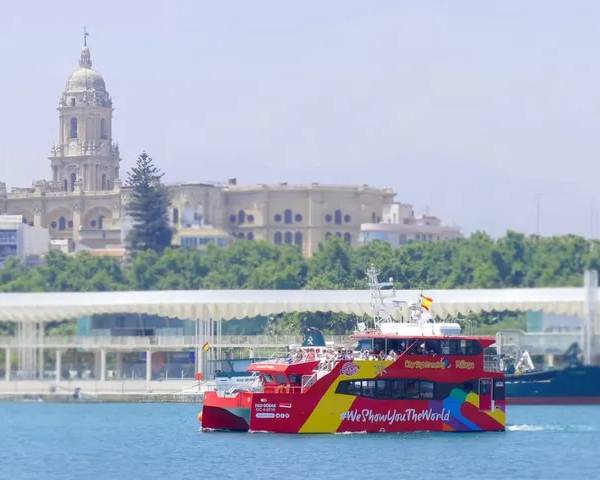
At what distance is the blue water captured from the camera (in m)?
69.6

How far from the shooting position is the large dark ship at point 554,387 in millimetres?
112375

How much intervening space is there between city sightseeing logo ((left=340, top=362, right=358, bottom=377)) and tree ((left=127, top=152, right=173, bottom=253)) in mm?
118438

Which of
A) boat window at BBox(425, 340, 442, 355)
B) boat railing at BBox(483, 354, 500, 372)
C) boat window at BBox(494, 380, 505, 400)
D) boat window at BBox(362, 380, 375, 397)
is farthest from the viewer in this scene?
boat window at BBox(494, 380, 505, 400)

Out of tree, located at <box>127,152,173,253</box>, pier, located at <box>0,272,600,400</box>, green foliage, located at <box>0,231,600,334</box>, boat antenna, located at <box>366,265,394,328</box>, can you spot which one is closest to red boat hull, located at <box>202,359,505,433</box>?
boat antenna, located at <box>366,265,394,328</box>

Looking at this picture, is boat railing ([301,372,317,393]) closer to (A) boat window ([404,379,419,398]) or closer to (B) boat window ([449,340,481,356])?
(A) boat window ([404,379,419,398])

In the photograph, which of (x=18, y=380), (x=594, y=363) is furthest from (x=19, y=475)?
(x=18, y=380)

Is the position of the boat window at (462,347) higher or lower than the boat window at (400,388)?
higher

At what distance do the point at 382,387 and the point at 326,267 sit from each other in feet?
297

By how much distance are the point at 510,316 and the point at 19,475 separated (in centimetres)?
6957

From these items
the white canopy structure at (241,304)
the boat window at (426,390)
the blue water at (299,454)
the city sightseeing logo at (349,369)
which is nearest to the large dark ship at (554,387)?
the white canopy structure at (241,304)

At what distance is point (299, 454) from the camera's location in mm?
73562

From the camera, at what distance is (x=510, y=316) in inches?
5408

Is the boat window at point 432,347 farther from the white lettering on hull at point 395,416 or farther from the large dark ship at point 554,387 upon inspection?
the large dark ship at point 554,387

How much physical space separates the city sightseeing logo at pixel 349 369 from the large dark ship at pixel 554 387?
116ft
